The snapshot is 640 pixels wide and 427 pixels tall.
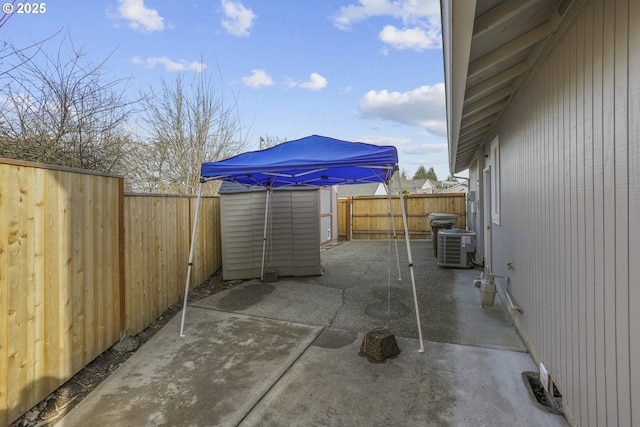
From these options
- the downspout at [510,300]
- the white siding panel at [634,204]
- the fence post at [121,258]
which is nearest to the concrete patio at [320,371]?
the downspout at [510,300]

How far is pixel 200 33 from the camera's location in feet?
24.6

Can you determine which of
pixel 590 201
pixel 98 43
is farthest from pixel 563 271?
pixel 98 43

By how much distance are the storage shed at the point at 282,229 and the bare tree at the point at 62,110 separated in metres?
2.31

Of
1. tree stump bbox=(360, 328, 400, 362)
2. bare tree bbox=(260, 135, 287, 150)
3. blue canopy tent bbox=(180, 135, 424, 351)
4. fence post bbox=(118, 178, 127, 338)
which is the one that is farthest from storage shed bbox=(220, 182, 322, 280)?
bare tree bbox=(260, 135, 287, 150)

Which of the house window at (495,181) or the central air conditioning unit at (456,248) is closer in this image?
the house window at (495,181)

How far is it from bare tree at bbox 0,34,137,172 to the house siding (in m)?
4.49

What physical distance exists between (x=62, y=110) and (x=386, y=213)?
422 inches

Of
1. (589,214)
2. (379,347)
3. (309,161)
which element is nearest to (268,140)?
(309,161)

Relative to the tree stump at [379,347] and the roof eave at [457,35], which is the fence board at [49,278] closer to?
the tree stump at [379,347]

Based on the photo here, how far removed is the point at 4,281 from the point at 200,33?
7174mm

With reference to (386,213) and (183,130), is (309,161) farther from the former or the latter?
(386,213)

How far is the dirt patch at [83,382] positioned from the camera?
2287 millimetres

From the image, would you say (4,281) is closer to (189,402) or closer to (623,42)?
(189,402)

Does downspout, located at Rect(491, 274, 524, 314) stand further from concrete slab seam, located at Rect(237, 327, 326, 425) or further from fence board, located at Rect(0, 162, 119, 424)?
fence board, located at Rect(0, 162, 119, 424)
